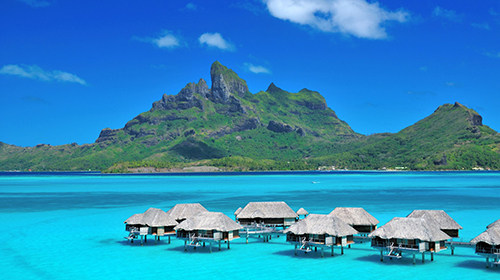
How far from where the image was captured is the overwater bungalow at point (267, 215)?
4934cm

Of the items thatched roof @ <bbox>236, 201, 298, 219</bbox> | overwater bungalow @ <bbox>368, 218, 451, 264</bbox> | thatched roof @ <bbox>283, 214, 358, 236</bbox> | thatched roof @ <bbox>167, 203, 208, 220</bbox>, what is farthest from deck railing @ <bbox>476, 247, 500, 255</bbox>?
thatched roof @ <bbox>167, 203, 208, 220</bbox>

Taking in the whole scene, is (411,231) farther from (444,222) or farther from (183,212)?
(183,212)

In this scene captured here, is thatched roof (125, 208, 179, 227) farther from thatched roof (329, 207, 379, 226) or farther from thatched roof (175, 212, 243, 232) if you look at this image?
thatched roof (329, 207, 379, 226)

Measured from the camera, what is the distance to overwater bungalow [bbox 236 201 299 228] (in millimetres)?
49344

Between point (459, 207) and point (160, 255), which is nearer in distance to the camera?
point (160, 255)

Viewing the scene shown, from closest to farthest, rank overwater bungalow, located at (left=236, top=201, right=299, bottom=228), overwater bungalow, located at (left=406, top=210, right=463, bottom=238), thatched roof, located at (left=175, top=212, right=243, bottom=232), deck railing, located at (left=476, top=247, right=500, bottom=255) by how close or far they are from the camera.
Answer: deck railing, located at (left=476, top=247, right=500, bottom=255), thatched roof, located at (left=175, top=212, right=243, bottom=232), overwater bungalow, located at (left=406, top=210, right=463, bottom=238), overwater bungalow, located at (left=236, top=201, right=299, bottom=228)

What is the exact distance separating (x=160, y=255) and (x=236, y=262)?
6.68 meters

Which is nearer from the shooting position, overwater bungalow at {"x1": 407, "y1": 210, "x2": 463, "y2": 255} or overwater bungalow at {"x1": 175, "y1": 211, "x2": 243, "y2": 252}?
overwater bungalow at {"x1": 175, "y1": 211, "x2": 243, "y2": 252}

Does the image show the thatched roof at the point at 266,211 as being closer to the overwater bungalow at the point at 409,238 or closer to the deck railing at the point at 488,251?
the overwater bungalow at the point at 409,238

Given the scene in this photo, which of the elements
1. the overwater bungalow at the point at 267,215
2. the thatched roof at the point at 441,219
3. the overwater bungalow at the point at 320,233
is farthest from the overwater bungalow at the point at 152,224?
the thatched roof at the point at 441,219

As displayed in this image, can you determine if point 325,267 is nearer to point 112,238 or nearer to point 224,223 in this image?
point 224,223

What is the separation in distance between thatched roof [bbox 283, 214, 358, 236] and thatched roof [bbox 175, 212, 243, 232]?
16.9 ft

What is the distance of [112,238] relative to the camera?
47.4m

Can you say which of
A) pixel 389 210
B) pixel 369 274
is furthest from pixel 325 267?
pixel 389 210
